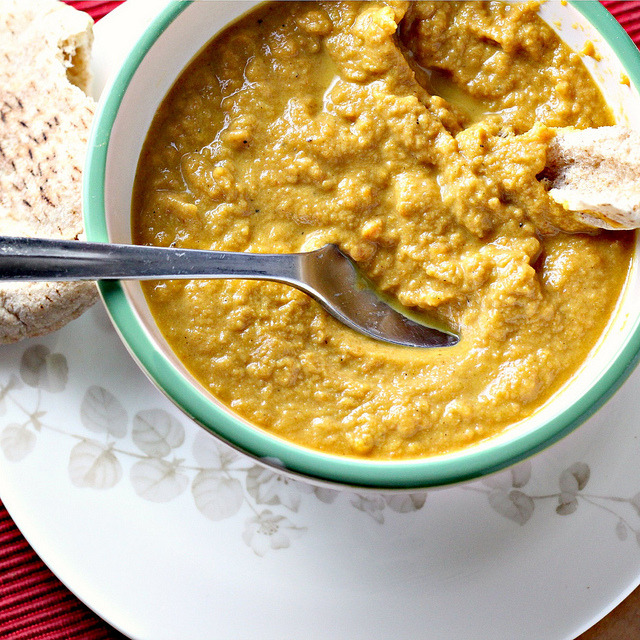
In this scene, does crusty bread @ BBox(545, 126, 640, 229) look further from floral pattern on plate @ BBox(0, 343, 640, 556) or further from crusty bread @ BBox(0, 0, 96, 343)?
crusty bread @ BBox(0, 0, 96, 343)

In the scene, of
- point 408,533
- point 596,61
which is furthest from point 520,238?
point 408,533

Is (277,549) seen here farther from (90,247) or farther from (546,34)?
(546,34)

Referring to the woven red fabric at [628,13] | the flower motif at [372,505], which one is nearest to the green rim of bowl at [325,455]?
the flower motif at [372,505]

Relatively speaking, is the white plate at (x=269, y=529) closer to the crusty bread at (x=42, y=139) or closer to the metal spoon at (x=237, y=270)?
the crusty bread at (x=42, y=139)

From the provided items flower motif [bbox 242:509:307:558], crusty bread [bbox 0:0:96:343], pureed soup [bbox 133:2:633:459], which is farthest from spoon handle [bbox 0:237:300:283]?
flower motif [bbox 242:509:307:558]

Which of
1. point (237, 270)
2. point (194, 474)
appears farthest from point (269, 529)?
point (237, 270)

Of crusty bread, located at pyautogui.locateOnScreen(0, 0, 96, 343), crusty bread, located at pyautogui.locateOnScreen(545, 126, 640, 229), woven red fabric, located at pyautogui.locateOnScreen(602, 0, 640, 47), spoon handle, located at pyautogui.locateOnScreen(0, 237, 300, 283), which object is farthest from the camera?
woven red fabric, located at pyautogui.locateOnScreen(602, 0, 640, 47)
